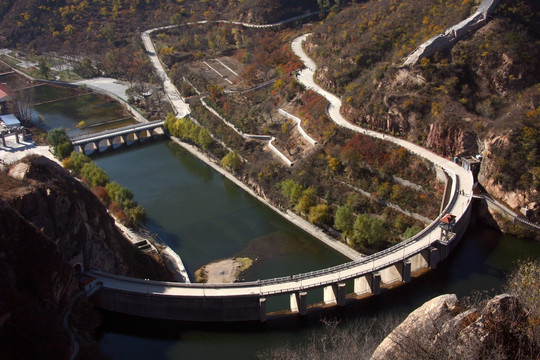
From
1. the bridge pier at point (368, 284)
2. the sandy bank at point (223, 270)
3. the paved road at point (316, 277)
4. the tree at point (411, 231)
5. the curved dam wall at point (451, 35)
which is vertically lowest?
the sandy bank at point (223, 270)

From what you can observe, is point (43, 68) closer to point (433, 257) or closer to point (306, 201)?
point (306, 201)

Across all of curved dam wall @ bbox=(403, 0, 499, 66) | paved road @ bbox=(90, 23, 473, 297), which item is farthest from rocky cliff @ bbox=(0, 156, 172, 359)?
curved dam wall @ bbox=(403, 0, 499, 66)

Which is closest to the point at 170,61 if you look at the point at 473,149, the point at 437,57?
the point at 437,57

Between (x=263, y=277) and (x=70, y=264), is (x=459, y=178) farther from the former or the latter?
(x=70, y=264)

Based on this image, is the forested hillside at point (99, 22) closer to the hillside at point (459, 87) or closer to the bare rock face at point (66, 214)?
the hillside at point (459, 87)

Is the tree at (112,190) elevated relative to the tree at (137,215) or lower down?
elevated

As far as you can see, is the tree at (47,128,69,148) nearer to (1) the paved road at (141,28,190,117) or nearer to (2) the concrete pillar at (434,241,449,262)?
(1) the paved road at (141,28,190,117)

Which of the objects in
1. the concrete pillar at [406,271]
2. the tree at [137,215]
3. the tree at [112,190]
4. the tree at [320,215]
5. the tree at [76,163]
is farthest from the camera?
the tree at [76,163]

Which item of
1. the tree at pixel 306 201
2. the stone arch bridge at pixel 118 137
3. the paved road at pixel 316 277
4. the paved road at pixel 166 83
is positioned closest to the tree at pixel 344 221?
the tree at pixel 306 201
